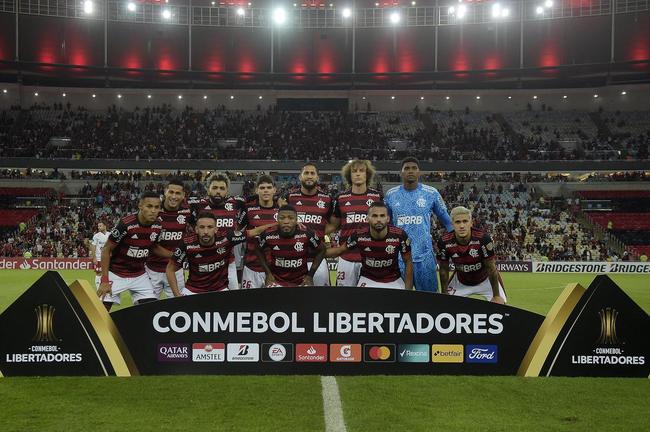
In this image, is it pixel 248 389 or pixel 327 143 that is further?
pixel 327 143

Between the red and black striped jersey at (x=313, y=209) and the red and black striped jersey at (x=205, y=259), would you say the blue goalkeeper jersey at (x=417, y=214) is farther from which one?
the red and black striped jersey at (x=205, y=259)

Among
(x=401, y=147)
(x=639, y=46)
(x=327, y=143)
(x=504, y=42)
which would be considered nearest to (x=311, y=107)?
(x=327, y=143)

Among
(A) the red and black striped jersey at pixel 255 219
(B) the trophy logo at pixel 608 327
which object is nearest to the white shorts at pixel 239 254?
(A) the red and black striped jersey at pixel 255 219

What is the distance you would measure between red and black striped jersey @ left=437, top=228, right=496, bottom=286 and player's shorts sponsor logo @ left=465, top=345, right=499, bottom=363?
4.91 ft

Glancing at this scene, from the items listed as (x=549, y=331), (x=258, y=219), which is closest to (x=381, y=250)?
(x=258, y=219)

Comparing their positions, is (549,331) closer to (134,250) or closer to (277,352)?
(277,352)

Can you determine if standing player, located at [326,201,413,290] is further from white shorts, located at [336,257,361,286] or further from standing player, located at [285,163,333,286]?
standing player, located at [285,163,333,286]

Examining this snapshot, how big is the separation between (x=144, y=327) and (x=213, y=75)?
1919 inches

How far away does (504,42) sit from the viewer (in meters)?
52.7

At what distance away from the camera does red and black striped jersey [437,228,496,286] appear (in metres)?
8.15

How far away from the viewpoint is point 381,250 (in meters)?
7.93

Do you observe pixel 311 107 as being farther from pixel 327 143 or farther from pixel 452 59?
pixel 452 59

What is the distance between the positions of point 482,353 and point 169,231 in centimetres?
440

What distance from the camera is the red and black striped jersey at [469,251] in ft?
26.7
